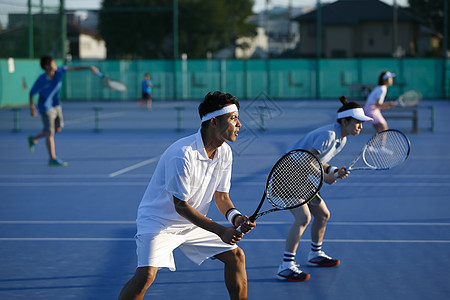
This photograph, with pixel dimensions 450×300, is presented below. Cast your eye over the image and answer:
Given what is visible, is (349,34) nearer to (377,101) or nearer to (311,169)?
(377,101)

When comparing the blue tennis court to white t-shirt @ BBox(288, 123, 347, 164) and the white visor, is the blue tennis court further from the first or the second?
the white visor

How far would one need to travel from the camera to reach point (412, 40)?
6091 centimetres

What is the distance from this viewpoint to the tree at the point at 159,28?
5612cm

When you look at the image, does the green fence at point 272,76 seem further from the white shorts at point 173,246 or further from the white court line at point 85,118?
the white shorts at point 173,246

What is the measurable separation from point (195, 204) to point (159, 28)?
53120 mm

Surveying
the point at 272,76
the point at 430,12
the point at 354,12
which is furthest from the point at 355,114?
the point at 354,12

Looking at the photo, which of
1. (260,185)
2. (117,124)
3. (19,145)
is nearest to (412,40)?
(117,124)

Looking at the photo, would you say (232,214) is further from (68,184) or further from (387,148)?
(68,184)

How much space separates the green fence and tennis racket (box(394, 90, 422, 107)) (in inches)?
683

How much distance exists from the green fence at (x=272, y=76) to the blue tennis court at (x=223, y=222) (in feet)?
70.2

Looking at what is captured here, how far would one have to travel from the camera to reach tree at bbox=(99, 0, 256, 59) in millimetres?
56125

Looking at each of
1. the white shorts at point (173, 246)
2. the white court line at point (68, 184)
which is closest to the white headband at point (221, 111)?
the white shorts at point (173, 246)

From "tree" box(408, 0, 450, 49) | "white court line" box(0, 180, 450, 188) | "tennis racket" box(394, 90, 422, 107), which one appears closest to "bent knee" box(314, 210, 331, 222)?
"white court line" box(0, 180, 450, 188)

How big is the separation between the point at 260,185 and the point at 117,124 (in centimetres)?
1320
